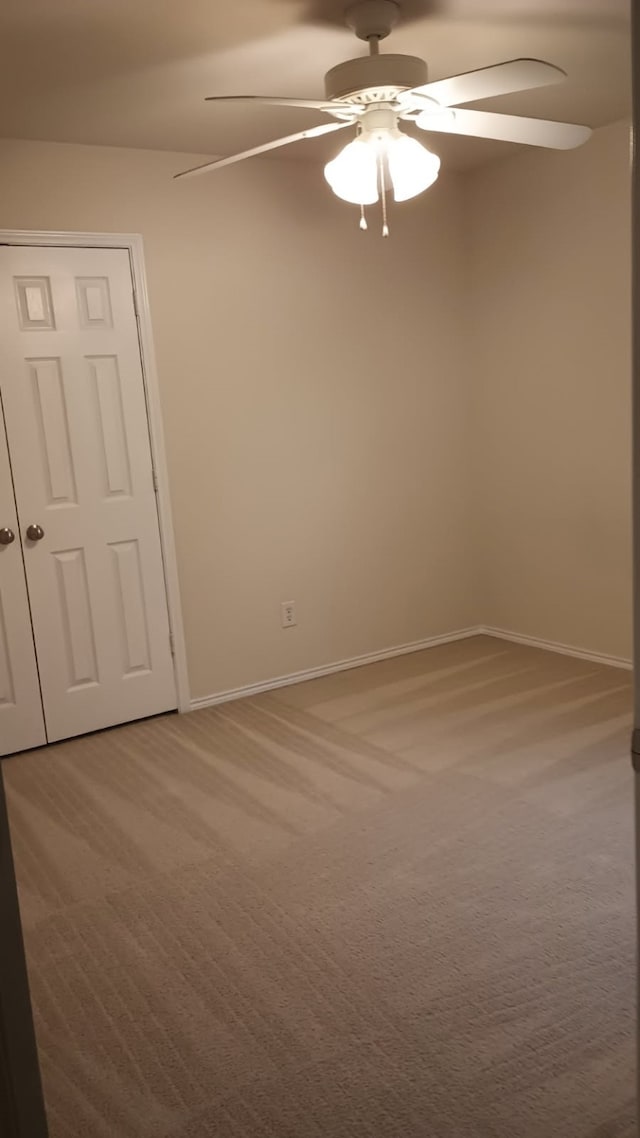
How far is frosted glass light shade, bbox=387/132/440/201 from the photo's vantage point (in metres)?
2.63

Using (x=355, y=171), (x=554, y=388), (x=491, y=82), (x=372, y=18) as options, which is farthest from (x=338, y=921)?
(x=554, y=388)

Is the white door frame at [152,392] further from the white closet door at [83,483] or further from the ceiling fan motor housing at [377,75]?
the ceiling fan motor housing at [377,75]

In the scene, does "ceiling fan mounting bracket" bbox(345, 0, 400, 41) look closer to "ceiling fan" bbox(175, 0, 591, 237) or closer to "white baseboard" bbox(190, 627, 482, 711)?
"ceiling fan" bbox(175, 0, 591, 237)

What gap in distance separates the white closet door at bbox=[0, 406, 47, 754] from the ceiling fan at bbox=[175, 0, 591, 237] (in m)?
1.71

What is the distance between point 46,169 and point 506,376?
7.86 feet

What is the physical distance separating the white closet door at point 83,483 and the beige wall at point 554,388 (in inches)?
75.2

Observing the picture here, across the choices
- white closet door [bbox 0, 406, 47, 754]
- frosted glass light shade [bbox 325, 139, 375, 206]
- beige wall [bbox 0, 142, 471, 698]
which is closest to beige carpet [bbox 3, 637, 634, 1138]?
white closet door [bbox 0, 406, 47, 754]

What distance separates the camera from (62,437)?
3.70 metres

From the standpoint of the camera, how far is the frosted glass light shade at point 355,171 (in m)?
2.64

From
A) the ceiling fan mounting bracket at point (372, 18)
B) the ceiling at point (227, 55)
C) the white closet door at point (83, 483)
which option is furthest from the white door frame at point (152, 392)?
the ceiling fan mounting bracket at point (372, 18)

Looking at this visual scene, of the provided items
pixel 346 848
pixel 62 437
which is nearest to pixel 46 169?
pixel 62 437

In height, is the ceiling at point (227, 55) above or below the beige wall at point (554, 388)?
above

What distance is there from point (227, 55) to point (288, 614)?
2.43m

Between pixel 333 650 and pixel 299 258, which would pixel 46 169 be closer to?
pixel 299 258
